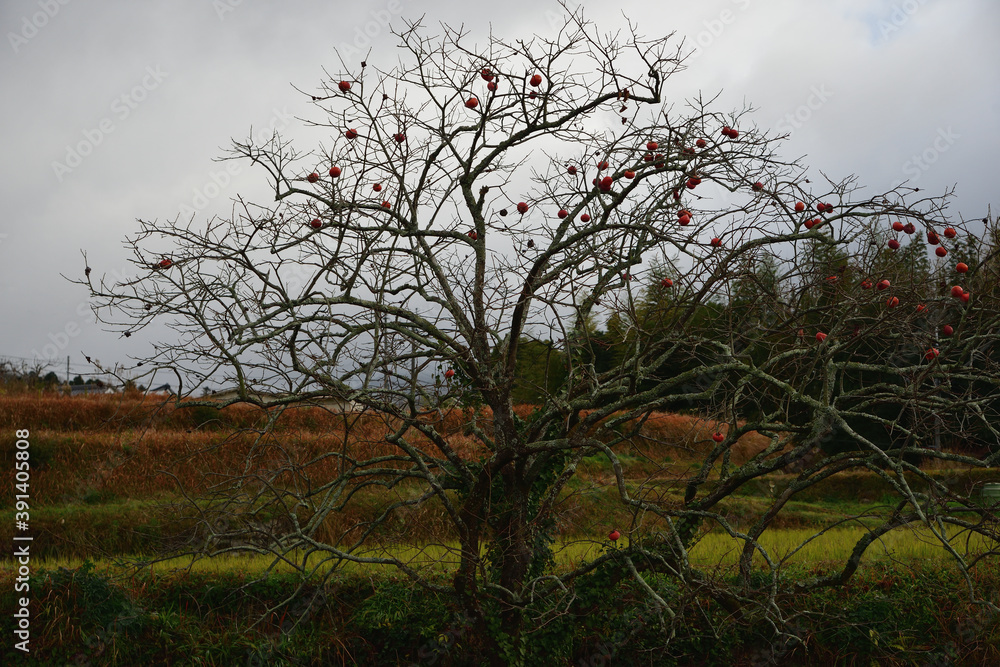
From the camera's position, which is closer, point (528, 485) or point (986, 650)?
point (528, 485)

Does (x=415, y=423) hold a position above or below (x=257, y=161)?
below

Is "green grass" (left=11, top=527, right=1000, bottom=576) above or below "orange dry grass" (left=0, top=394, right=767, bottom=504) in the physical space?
below

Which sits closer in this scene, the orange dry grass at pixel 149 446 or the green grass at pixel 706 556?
the green grass at pixel 706 556

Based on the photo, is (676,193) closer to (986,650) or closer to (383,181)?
(383,181)

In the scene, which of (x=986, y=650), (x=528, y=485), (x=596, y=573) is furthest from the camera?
(x=986, y=650)

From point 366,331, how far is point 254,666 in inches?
135

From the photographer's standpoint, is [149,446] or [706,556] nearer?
[706,556]

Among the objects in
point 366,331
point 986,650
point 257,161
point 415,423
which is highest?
point 257,161

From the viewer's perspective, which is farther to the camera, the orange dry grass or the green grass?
the orange dry grass

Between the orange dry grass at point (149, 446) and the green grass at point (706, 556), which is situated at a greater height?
the orange dry grass at point (149, 446)

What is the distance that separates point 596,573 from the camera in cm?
632

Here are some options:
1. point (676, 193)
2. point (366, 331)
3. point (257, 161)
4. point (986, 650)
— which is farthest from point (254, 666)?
point (986, 650)

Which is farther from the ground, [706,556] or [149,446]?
[149,446]

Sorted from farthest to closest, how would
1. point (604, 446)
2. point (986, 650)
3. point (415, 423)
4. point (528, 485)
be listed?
point (986, 650), point (528, 485), point (415, 423), point (604, 446)
